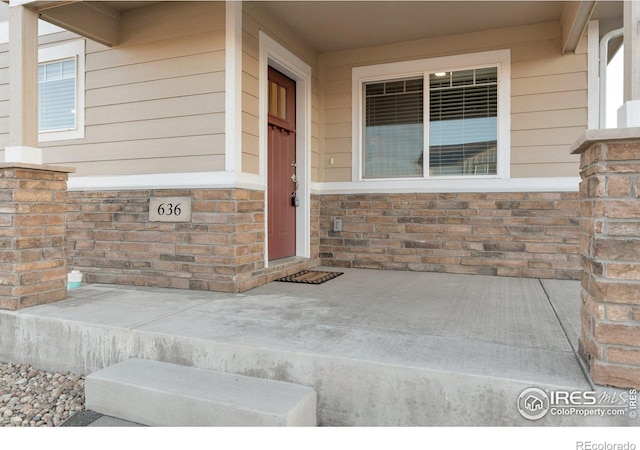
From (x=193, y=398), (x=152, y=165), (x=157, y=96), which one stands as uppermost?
(x=157, y=96)

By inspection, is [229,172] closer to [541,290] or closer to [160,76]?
[160,76]

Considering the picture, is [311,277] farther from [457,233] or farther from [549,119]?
[549,119]

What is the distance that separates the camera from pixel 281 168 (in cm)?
455

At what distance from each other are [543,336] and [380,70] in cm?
348

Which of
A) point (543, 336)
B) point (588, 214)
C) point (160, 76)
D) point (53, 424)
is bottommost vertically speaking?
point (53, 424)

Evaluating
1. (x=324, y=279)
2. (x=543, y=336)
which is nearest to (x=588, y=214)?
(x=543, y=336)

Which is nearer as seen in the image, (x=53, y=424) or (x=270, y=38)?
(x=53, y=424)

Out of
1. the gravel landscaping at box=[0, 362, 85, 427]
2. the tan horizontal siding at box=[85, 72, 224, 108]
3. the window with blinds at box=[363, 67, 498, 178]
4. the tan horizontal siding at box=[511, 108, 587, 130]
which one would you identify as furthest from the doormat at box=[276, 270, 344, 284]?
the tan horizontal siding at box=[511, 108, 587, 130]

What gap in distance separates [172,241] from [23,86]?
1.56 meters

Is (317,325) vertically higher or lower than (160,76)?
lower

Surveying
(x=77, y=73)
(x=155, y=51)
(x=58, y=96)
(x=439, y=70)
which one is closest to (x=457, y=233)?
(x=439, y=70)

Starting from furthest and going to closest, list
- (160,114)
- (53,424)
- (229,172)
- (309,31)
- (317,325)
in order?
1. (309,31)
2. (160,114)
3. (229,172)
4. (317,325)
5. (53,424)

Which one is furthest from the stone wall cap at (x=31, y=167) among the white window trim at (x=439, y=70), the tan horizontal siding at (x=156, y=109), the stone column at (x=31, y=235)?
the white window trim at (x=439, y=70)

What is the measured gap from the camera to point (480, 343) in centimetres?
210
